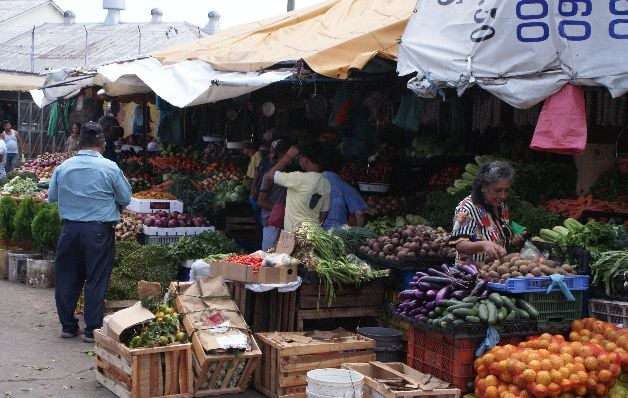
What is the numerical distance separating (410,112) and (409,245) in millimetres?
2533

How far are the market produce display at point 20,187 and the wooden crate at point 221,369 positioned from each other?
353 inches

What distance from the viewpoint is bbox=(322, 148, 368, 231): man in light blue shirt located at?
934 centimetres

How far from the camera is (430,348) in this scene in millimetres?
6430

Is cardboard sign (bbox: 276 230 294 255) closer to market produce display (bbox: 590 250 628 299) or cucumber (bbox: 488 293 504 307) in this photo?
cucumber (bbox: 488 293 504 307)

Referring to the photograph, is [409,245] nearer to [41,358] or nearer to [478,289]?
[478,289]

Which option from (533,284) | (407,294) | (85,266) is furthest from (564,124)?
(85,266)

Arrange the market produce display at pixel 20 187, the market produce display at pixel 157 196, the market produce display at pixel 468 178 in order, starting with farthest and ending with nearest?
1. the market produce display at pixel 20 187
2. the market produce display at pixel 157 196
3. the market produce display at pixel 468 178

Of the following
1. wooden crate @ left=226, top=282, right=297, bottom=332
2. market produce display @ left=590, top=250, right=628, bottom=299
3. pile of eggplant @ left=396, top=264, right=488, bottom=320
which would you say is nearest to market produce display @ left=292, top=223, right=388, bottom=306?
wooden crate @ left=226, top=282, right=297, bottom=332

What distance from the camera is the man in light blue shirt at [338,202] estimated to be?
30.6ft

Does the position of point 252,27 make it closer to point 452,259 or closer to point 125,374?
point 452,259

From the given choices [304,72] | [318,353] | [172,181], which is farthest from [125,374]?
[172,181]

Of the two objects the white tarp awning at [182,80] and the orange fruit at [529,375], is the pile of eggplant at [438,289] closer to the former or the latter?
the orange fruit at [529,375]

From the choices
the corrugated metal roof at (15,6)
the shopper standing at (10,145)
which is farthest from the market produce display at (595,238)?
the corrugated metal roof at (15,6)

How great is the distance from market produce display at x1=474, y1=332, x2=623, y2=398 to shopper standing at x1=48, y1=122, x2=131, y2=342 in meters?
4.01
